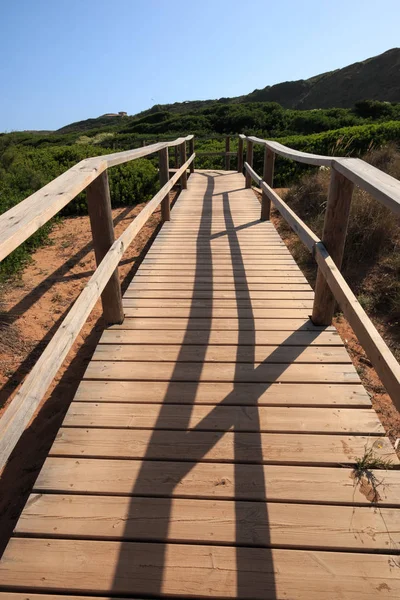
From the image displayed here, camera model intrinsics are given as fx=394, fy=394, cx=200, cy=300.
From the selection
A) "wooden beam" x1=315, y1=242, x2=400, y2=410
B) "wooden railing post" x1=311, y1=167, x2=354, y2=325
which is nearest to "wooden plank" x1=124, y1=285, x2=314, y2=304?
"wooden railing post" x1=311, y1=167, x2=354, y2=325

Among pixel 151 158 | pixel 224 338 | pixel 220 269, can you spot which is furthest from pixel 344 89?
pixel 224 338

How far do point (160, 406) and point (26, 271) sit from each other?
152 inches

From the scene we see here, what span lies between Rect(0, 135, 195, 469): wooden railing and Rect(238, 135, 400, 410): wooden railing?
128cm

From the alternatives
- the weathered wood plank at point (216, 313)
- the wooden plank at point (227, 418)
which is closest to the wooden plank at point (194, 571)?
the wooden plank at point (227, 418)

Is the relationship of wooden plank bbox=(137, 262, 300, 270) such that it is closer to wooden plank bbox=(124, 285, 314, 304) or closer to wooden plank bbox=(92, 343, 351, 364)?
wooden plank bbox=(124, 285, 314, 304)

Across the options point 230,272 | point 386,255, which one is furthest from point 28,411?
point 386,255

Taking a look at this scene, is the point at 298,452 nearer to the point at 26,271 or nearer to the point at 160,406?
the point at 160,406

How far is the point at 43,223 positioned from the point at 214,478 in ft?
4.19

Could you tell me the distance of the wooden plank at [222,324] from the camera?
2875 mm

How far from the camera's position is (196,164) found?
56.3 feet

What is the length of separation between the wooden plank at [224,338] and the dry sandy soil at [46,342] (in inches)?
24.9

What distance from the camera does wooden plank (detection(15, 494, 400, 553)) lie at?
1.47m

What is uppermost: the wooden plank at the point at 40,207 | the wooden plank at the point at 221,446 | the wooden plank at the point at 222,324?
the wooden plank at the point at 40,207

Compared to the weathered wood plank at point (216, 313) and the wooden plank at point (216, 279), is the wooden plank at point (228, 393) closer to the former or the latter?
the weathered wood plank at point (216, 313)
